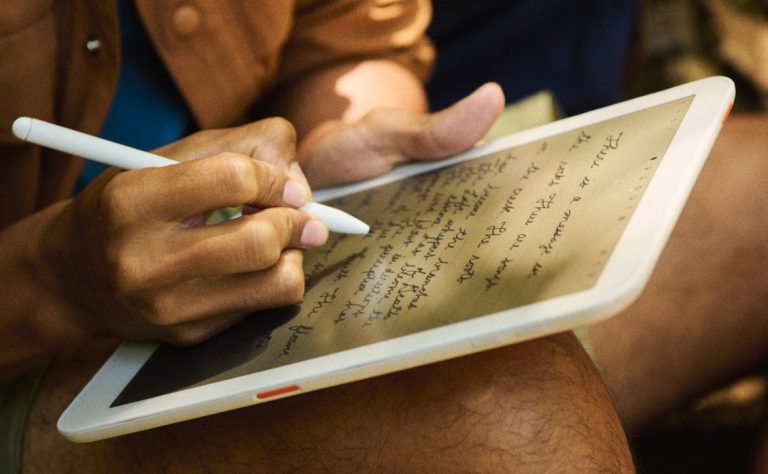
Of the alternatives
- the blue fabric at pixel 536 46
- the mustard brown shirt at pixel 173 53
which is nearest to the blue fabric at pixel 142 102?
the mustard brown shirt at pixel 173 53

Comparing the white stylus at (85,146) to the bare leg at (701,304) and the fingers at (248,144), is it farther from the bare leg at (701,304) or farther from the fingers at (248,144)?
the bare leg at (701,304)

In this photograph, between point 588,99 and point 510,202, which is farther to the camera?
point 588,99

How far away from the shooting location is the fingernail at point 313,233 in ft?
1.76

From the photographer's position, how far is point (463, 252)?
0.52 meters

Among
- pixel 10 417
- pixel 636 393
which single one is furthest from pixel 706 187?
pixel 10 417

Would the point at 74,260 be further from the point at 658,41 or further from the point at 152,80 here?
the point at 658,41

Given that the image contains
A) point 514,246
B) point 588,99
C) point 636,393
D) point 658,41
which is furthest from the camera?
point 658,41

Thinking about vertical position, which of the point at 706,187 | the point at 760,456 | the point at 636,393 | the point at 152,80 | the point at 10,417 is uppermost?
the point at 152,80

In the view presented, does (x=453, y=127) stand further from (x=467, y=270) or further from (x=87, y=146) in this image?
(x=87, y=146)

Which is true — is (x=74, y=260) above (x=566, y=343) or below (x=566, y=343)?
above

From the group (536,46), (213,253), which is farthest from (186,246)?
(536,46)

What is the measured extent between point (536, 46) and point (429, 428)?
2.61ft

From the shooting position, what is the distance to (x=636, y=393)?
2.48 feet

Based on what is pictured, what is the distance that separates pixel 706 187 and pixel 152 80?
55 cm
